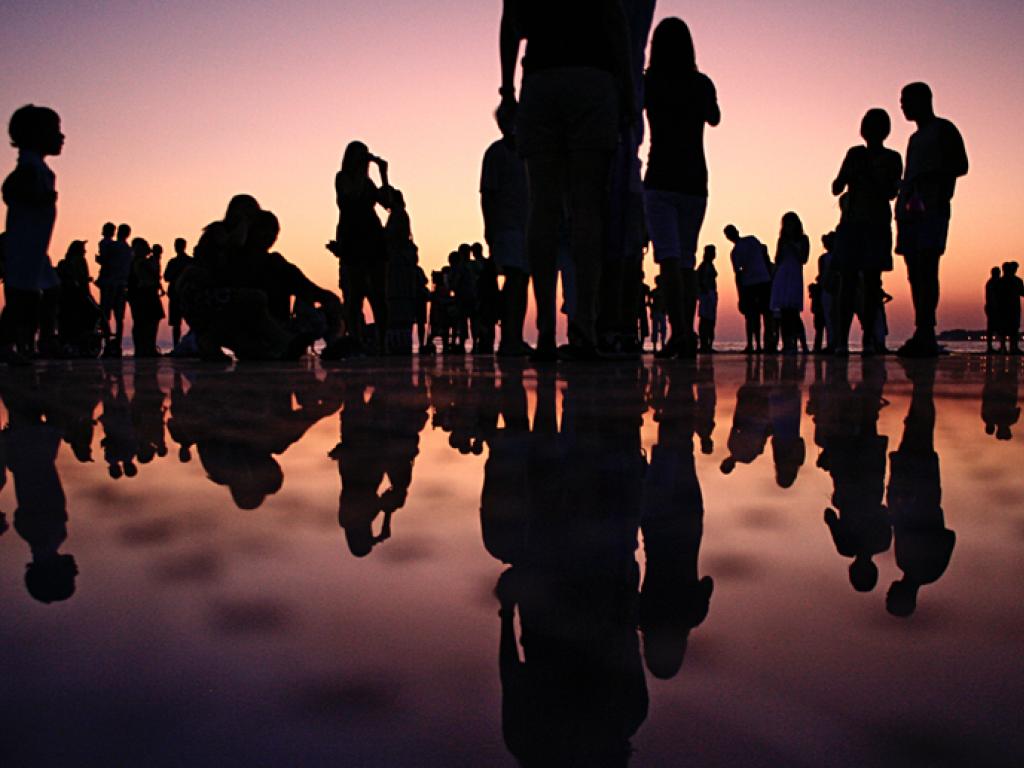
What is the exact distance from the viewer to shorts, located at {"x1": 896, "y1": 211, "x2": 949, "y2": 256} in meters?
5.65

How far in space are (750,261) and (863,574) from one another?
36.0 ft

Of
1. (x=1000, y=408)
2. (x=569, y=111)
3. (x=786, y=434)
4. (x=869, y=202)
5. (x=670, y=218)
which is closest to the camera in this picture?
(x=786, y=434)

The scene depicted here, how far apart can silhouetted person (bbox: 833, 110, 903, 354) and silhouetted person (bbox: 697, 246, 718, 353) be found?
793cm

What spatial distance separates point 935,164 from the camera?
5.59m

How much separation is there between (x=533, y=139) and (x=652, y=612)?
385cm

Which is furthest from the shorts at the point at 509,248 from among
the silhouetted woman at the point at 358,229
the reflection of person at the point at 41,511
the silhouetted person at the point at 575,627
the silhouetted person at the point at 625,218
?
the silhouetted person at the point at 575,627

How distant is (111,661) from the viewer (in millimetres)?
399

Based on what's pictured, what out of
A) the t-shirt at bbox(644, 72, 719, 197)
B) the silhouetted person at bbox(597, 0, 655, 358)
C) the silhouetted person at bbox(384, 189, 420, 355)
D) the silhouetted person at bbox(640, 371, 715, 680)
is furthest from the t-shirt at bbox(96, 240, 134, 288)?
the silhouetted person at bbox(640, 371, 715, 680)

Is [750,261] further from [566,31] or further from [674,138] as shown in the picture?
[566,31]

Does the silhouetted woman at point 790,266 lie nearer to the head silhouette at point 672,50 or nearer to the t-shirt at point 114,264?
the head silhouette at point 672,50

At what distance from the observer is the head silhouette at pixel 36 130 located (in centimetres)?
530

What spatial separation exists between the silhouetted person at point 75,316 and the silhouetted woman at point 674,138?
9.07m

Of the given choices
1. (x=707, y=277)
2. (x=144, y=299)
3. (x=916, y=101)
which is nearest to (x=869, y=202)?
(x=916, y=101)

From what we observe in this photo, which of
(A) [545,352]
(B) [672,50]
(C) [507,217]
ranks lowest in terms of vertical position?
(A) [545,352]
